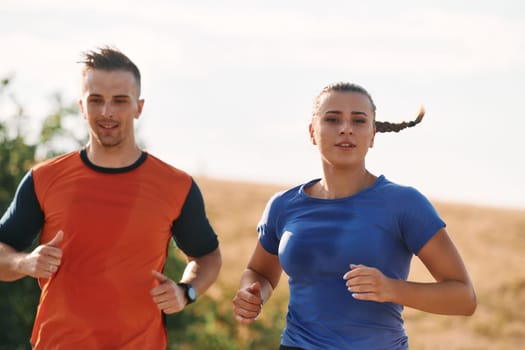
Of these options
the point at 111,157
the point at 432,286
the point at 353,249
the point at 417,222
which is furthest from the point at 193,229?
the point at 432,286

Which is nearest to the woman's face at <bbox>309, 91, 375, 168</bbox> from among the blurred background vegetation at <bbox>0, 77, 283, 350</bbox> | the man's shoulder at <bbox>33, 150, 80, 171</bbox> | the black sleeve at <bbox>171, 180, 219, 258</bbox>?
the black sleeve at <bbox>171, 180, 219, 258</bbox>

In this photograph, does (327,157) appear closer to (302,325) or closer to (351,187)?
(351,187)

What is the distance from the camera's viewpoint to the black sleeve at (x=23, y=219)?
188 inches

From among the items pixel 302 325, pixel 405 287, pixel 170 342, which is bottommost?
pixel 170 342

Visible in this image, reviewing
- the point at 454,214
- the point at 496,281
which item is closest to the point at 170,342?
the point at 496,281

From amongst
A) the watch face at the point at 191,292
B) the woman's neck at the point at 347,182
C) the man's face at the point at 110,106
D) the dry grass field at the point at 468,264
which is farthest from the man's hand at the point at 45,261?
the dry grass field at the point at 468,264

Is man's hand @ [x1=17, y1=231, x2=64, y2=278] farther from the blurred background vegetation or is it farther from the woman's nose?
the blurred background vegetation

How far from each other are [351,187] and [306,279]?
497 mm

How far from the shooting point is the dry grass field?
1975 centimetres

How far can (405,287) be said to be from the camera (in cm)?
416

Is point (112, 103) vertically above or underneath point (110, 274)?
above

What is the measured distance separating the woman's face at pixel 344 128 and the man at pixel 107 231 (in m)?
0.75

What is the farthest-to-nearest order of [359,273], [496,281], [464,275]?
[496,281], [464,275], [359,273]

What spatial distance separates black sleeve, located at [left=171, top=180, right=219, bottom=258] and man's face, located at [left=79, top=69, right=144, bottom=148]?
0.42m
